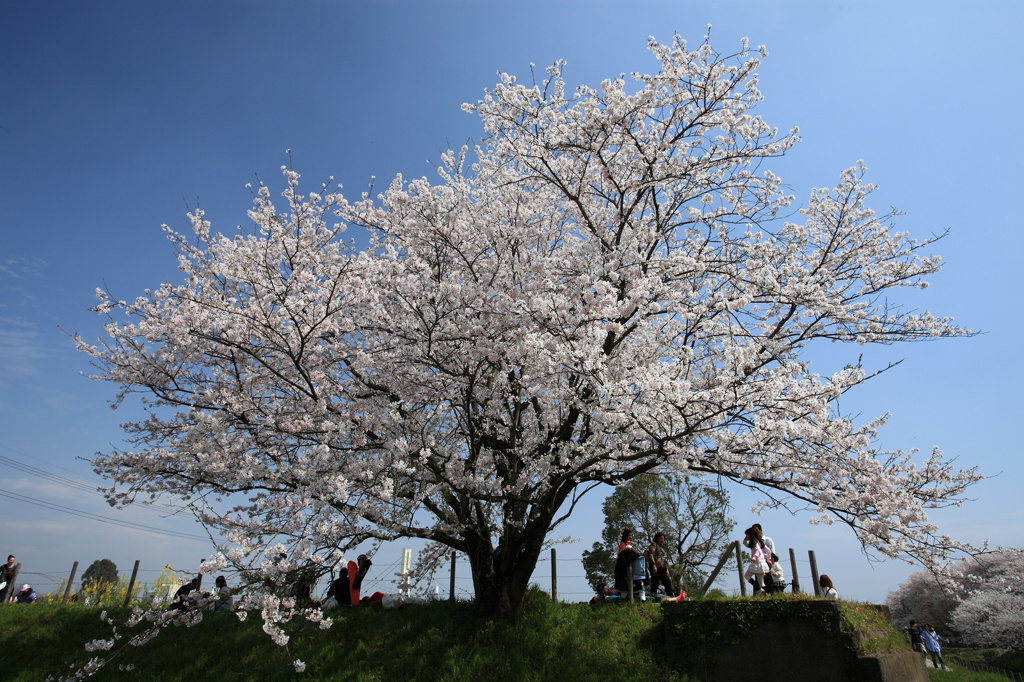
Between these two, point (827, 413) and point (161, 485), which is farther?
point (161, 485)

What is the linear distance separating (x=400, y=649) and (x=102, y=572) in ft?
55.5

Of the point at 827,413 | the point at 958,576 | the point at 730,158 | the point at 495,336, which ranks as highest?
the point at 730,158

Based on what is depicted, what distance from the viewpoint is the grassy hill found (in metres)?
8.62

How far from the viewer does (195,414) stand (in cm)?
836

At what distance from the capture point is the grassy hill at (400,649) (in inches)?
340

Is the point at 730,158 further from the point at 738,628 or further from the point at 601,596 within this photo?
the point at 601,596

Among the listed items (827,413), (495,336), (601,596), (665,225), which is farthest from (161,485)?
(827,413)

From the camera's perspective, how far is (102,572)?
20.0 meters

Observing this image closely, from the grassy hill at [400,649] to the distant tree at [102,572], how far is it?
956cm

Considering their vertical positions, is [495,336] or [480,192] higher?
[480,192]

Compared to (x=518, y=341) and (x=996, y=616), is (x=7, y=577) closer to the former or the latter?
(x=518, y=341)

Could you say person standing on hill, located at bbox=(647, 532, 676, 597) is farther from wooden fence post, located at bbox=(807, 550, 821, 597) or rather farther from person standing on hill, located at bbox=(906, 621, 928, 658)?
person standing on hill, located at bbox=(906, 621, 928, 658)

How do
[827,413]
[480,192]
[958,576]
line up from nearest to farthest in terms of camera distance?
[827,413]
[958,576]
[480,192]

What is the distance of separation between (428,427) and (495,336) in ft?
5.72
